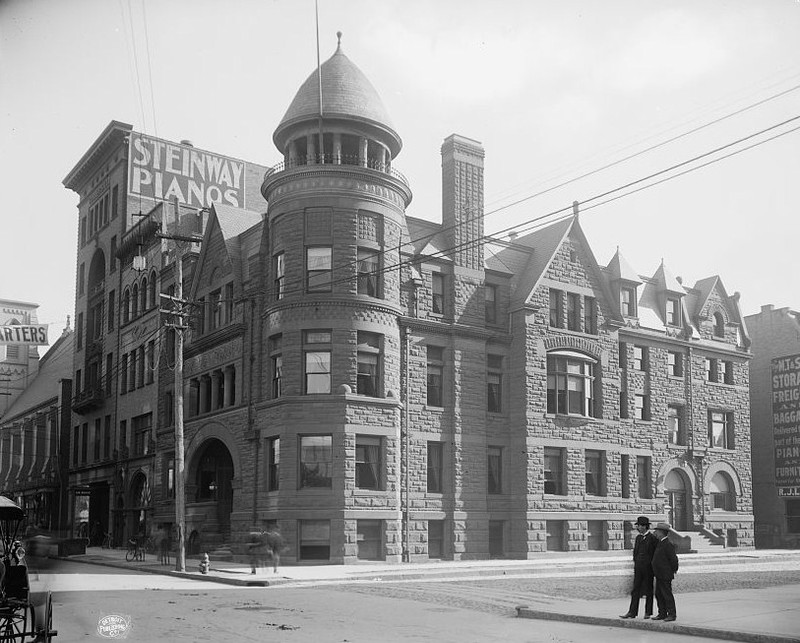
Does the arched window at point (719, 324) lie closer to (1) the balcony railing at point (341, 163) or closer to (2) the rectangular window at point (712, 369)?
(2) the rectangular window at point (712, 369)

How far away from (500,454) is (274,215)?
14.0 meters

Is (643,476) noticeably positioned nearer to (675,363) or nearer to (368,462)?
(675,363)

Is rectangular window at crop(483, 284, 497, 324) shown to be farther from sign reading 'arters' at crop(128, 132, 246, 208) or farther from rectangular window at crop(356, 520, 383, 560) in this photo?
sign reading 'arters' at crop(128, 132, 246, 208)

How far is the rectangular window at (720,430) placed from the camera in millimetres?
49125

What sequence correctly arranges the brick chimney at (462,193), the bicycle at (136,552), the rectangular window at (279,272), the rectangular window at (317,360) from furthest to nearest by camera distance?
the brick chimney at (462,193) < the bicycle at (136,552) < the rectangular window at (279,272) < the rectangular window at (317,360)

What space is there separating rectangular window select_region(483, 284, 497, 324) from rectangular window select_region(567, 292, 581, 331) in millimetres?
3690

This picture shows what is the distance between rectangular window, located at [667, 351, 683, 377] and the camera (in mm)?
47719

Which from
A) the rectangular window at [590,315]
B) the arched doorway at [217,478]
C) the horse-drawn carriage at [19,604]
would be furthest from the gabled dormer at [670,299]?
the horse-drawn carriage at [19,604]

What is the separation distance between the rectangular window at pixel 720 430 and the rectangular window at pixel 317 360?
2307 cm

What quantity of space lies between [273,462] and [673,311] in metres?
23.8

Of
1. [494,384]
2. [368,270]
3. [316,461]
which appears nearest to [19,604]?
[316,461]

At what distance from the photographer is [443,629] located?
15.5 meters

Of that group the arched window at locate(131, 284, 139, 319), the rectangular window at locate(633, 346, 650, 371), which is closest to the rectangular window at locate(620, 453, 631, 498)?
the rectangular window at locate(633, 346, 650, 371)

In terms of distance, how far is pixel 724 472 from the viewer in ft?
160
